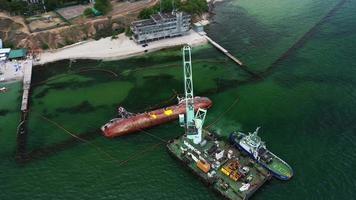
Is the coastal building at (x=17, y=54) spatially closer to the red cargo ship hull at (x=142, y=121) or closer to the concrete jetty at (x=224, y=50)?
the red cargo ship hull at (x=142, y=121)

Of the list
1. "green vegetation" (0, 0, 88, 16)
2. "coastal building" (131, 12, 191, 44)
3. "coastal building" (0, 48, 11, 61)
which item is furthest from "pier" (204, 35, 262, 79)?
"coastal building" (0, 48, 11, 61)

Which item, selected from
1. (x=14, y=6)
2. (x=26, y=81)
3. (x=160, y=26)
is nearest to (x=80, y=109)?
(x=26, y=81)

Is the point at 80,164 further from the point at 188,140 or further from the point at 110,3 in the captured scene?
the point at 110,3

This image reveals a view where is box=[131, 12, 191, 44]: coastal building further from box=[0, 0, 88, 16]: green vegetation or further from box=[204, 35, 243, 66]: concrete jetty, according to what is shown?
box=[0, 0, 88, 16]: green vegetation

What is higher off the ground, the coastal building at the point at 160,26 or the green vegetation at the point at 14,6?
→ the green vegetation at the point at 14,6

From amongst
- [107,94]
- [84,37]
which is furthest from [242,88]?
[84,37]

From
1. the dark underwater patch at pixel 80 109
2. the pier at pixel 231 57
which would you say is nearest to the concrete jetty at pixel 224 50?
the pier at pixel 231 57

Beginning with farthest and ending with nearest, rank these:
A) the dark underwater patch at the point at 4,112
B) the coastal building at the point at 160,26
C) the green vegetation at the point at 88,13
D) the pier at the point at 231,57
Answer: the green vegetation at the point at 88,13 → the coastal building at the point at 160,26 → the pier at the point at 231,57 → the dark underwater patch at the point at 4,112
